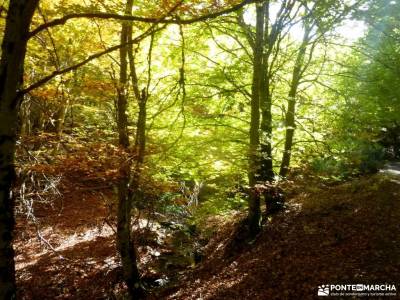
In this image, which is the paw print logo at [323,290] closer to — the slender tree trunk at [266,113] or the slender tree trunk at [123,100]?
the slender tree trunk at [266,113]

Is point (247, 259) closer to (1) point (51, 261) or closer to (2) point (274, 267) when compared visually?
(2) point (274, 267)

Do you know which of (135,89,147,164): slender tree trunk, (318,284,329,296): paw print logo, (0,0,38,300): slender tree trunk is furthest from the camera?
(135,89,147,164): slender tree trunk

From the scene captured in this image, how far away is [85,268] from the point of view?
11102mm

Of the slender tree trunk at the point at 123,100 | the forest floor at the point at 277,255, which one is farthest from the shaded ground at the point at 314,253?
the slender tree trunk at the point at 123,100

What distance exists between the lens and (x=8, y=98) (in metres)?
3.22

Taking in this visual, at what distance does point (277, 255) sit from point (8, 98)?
7.53 metres

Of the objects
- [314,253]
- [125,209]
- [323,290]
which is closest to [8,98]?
[125,209]

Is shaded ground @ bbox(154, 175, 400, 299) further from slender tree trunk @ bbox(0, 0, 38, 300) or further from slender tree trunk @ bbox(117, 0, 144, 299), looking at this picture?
slender tree trunk @ bbox(0, 0, 38, 300)

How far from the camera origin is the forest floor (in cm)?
739

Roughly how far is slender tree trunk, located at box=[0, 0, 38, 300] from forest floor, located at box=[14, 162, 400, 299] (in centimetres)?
388

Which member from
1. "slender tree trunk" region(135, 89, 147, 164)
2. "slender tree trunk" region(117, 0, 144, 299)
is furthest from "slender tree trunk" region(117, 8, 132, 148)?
"slender tree trunk" region(135, 89, 147, 164)

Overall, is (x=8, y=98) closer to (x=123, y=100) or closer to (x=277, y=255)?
(x=123, y=100)

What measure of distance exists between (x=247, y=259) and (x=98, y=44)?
6.92 m

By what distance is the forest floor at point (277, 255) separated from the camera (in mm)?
7391
